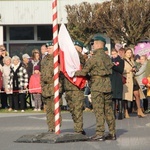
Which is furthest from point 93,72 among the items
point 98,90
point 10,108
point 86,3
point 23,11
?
point 23,11

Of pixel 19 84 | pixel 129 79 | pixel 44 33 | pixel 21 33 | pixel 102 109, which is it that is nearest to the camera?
pixel 102 109

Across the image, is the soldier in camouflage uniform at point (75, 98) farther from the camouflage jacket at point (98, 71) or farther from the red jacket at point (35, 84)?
the red jacket at point (35, 84)

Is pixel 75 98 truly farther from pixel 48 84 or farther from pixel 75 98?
pixel 48 84

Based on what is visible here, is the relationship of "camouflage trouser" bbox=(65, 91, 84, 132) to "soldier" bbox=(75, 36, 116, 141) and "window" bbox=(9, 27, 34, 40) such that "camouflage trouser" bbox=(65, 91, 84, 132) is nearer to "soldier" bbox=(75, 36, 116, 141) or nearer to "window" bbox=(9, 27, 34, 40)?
"soldier" bbox=(75, 36, 116, 141)

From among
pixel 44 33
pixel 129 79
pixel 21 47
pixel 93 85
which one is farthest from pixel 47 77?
pixel 44 33

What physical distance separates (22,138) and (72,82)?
1.48 meters

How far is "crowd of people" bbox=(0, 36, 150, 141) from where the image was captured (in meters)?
13.8

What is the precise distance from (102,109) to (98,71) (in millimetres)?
744

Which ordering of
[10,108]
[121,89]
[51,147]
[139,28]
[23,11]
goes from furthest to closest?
[23,11]
[139,28]
[10,108]
[121,89]
[51,147]

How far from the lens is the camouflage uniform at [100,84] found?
13664mm

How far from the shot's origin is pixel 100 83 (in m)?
13.7

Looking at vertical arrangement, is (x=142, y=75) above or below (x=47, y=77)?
below

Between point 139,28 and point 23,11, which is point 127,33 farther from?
point 23,11

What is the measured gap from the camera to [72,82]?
14.0 meters
